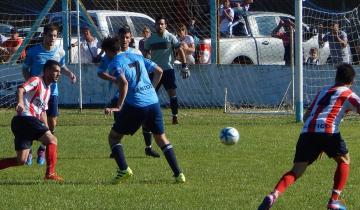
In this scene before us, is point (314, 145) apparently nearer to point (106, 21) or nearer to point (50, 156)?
point (50, 156)

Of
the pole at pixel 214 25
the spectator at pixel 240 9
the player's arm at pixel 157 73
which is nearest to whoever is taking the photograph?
the player's arm at pixel 157 73

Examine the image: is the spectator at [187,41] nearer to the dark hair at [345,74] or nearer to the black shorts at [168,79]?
the black shorts at [168,79]

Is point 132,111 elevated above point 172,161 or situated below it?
above

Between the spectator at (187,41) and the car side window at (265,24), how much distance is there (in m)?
2.03

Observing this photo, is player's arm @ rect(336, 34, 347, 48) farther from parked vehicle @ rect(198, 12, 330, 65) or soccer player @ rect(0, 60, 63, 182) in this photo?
soccer player @ rect(0, 60, 63, 182)

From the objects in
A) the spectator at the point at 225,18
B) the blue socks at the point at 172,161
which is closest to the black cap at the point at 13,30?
the spectator at the point at 225,18

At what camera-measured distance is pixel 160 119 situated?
36.9ft

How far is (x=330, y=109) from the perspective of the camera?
9570 mm

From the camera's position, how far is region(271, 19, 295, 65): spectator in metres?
22.6

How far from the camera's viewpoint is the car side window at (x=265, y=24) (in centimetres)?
2414

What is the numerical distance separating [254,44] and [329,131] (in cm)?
1414

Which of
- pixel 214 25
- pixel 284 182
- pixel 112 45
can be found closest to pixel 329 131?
pixel 284 182

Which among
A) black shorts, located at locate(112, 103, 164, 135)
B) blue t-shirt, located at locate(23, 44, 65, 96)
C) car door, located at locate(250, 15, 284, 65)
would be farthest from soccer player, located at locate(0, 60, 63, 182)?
car door, located at locate(250, 15, 284, 65)

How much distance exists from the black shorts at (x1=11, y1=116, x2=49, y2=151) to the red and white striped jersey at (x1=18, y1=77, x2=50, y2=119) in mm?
80
